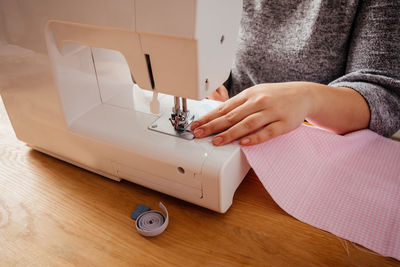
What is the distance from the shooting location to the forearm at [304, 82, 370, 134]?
773 mm

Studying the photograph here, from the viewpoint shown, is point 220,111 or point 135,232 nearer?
point 135,232

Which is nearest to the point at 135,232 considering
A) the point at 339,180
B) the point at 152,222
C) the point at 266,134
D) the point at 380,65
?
the point at 152,222

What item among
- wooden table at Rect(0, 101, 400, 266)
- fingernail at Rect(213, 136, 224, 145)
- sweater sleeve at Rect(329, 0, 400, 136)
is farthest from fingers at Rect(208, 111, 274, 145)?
sweater sleeve at Rect(329, 0, 400, 136)

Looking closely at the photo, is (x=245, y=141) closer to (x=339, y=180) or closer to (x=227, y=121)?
(x=227, y=121)

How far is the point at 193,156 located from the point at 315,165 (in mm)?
295

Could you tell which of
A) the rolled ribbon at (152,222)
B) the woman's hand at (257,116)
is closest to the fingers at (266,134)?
the woman's hand at (257,116)

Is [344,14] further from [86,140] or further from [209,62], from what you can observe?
[86,140]

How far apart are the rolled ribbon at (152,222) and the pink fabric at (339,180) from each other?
0.22 m

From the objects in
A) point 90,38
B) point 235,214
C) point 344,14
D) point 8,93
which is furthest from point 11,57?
point 344,14

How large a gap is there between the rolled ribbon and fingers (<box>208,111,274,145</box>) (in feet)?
0.62

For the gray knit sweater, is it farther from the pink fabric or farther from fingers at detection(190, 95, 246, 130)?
fingers at detection(190, 95, 246, 130)

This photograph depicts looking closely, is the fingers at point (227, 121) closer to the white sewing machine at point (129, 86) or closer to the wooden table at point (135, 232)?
the white sewing machine at point (129, 86)

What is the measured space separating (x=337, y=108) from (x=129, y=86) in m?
0.57

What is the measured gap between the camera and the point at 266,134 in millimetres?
692
